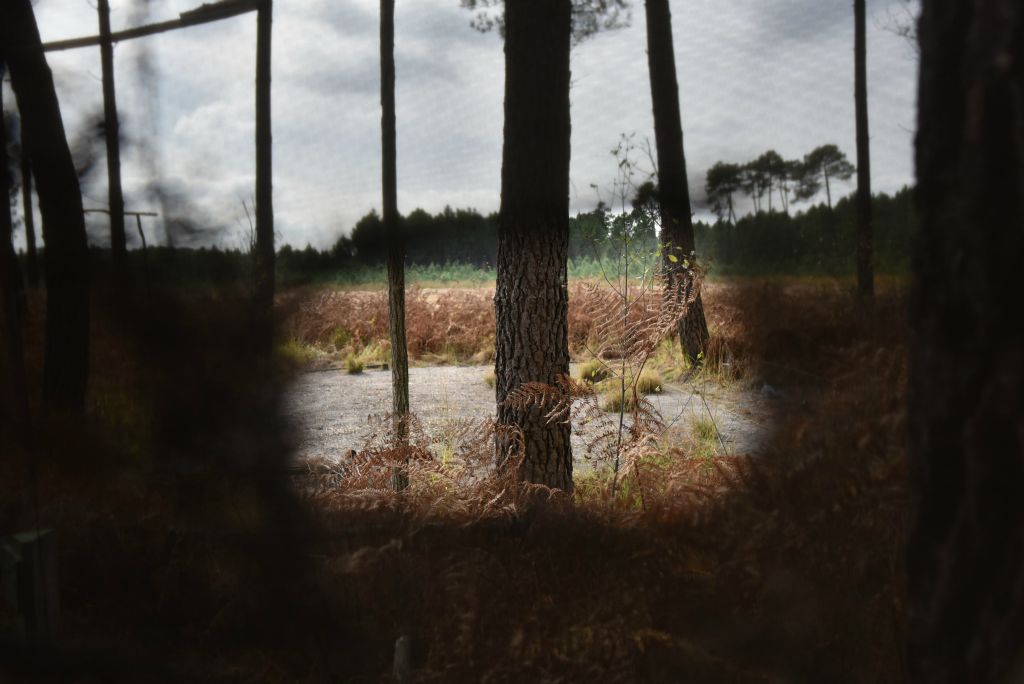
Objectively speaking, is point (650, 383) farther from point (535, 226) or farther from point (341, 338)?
point (341, 338)

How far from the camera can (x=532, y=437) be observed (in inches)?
109

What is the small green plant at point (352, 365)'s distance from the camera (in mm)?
6367

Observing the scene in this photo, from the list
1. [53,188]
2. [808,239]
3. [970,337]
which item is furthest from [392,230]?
[970,337]

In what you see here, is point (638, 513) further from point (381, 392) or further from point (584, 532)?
point (381, 392)

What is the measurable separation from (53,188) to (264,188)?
0.52m

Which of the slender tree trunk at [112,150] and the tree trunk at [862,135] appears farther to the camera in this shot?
the tree trunk at [862,135]

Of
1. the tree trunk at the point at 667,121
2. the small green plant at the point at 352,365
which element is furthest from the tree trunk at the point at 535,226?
the small green plant at the point at 352,365

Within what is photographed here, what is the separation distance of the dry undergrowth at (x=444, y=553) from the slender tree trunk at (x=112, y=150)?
5.4 inches

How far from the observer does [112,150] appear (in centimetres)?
150

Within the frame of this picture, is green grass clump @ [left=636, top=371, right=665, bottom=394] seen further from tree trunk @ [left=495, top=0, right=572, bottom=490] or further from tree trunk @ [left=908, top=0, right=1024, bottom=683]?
tree trunk @ [left=908, top=0, right=1024, bottom=683]

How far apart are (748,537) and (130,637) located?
1414 millimetres

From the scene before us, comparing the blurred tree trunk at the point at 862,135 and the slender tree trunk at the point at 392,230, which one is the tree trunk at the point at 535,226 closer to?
the slender tree trunk at the point at 392,230

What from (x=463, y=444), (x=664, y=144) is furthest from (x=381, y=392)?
(x=664, y=144)

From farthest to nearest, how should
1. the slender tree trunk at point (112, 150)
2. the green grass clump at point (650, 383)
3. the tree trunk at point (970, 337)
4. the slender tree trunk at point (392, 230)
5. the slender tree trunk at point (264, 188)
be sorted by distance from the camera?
the green grass clump at point (650, 383) < the slender tree trunk at point (392, 230) < the slender tree trunk at point (112, 150) < the slender tree trunk at point (264, 188) < the tree trunk at point (970, 337)
